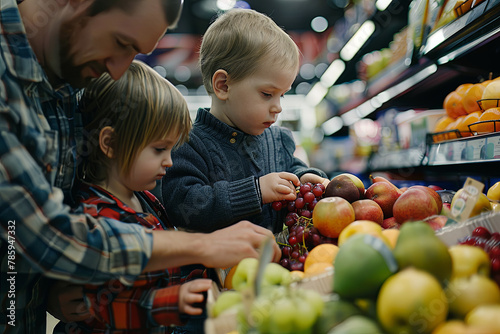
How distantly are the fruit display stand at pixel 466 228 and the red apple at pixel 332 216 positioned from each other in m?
0.29

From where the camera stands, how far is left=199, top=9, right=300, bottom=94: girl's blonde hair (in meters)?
1.27

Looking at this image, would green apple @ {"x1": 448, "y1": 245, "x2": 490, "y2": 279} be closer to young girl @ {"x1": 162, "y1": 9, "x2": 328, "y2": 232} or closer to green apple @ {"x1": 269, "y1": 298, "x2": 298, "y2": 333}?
green apple @ {"x1": 269, "y1": 298, "x2": 298, "y2": 333}

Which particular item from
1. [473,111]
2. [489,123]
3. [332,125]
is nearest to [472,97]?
[473,111]

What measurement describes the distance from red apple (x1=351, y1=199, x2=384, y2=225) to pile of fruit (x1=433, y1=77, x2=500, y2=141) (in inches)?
24.1

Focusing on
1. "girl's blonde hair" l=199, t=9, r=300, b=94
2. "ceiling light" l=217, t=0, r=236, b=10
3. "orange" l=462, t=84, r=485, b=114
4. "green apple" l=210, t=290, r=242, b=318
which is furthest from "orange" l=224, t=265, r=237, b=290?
"ceiling light" l=217, t=0, r=236, b=10

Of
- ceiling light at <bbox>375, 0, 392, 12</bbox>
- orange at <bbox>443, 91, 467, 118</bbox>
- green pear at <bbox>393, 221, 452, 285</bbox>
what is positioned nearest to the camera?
green pear at <bbox>393, 221, 452, 285</bbox>

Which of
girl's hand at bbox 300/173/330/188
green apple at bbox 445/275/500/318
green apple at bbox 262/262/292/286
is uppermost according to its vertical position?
green apple at bbox 445/275/500/318

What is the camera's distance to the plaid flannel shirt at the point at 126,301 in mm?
822

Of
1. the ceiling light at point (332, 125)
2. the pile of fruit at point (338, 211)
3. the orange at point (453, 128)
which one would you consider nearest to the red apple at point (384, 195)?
the pile of fruit at point (338, 211)

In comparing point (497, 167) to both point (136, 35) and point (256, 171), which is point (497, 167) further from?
point (136, 35)

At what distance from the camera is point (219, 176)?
51.0 inches

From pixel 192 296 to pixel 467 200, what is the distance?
766 millimetres

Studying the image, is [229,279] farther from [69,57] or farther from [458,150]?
[458,150]

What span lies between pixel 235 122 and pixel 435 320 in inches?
40.7
